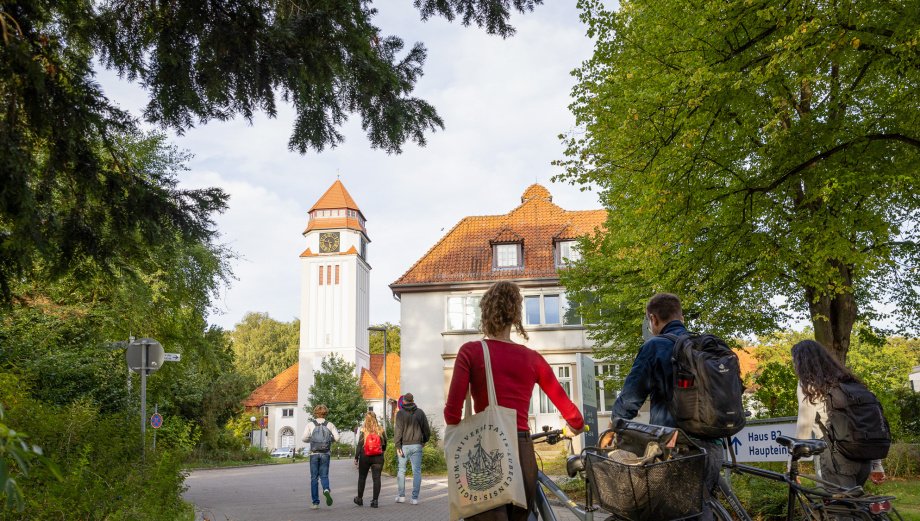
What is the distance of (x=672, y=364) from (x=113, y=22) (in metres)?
5.48

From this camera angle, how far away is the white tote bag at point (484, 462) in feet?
12.5

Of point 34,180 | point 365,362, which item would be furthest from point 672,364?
point 365,362

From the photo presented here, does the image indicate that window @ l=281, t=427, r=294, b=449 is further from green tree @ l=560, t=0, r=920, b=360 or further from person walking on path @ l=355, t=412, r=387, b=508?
green tree @ l=560, t=0, r=920, b=360

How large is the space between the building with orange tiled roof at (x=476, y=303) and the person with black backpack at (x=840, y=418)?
26.6m

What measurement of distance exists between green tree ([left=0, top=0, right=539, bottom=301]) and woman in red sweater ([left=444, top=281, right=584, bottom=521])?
10.5ft

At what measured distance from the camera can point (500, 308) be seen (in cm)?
431

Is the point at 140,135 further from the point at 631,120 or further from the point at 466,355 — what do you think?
the point at 631,120

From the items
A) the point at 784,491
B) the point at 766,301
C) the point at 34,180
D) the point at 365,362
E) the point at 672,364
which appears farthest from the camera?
the point at 365,362

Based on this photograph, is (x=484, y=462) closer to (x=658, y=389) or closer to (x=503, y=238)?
(x=658, y=389)

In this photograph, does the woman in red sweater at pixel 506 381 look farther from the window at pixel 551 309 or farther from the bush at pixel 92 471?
the window at pixel 551 309

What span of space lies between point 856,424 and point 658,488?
8.99 ft

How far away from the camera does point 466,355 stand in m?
4.07

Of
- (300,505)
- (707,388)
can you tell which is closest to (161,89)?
(707,388)

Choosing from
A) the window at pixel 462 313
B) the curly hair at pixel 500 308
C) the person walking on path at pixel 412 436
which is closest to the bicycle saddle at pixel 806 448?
the curly hair at pixel 500 308
